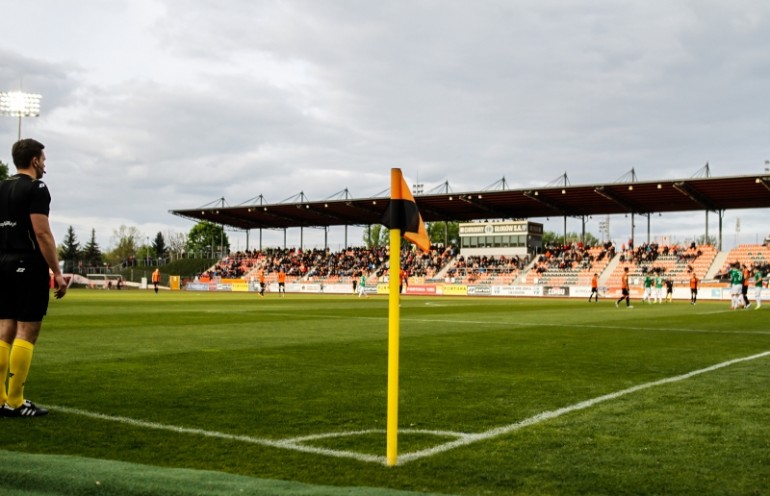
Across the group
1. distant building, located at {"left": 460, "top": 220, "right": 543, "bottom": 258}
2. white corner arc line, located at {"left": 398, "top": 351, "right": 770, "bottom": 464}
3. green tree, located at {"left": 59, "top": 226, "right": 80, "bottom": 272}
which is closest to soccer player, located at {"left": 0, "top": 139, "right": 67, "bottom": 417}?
white corner arc line, located at {"left": 398, "top": 351, "right": 770, "bottom": 464}

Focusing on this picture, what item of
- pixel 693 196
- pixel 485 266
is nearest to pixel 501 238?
pixel 485 266

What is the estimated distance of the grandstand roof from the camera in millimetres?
53469

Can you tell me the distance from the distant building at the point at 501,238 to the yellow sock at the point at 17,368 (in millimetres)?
62873

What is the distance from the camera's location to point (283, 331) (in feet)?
54.6

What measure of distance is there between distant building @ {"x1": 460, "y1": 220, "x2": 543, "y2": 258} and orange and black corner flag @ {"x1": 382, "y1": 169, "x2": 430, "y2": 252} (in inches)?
2504

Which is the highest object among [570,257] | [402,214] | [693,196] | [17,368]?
[693,196]

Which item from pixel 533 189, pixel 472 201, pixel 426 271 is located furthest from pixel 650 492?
pixel 426 271

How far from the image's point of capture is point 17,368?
607 cm

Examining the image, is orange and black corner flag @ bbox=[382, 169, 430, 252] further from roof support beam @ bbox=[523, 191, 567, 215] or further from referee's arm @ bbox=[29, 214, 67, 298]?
roof support beam @ bbox=[523, 191, 567, 215]

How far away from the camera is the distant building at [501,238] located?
67.4m

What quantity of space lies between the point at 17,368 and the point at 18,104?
49641 millimetres

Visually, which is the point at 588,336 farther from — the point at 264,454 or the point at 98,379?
the point at 264,454

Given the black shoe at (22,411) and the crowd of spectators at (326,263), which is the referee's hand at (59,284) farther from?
the crowd of spectators at (326,263)

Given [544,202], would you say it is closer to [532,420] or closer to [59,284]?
[532,420]
